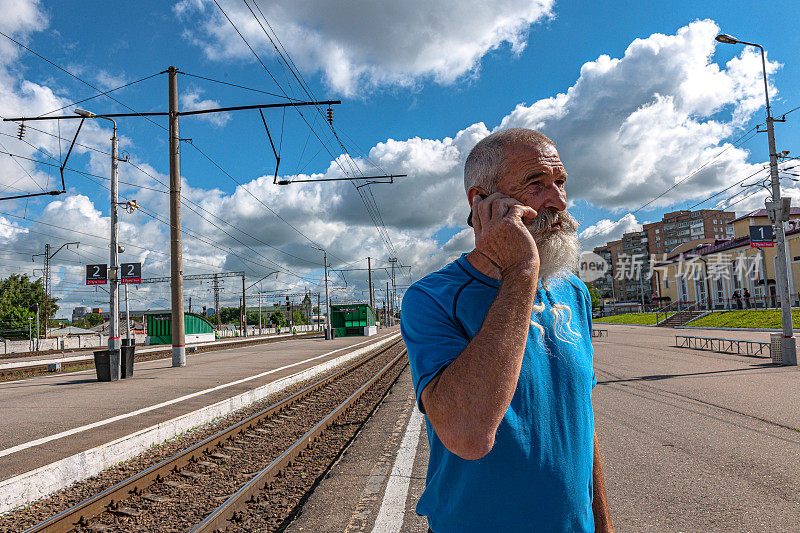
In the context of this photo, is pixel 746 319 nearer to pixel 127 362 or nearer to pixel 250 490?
pixel 127 362

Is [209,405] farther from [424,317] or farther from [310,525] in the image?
[424,317]

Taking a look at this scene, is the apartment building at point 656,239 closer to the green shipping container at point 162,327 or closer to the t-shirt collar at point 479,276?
the green shipping container at point 162,327

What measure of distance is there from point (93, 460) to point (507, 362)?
7028 millimetres

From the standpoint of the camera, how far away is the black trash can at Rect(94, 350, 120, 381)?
14141 mm

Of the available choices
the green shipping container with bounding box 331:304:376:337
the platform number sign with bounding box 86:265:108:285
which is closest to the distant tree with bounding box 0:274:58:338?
the platform number sign with bounding box 86:265:108:285

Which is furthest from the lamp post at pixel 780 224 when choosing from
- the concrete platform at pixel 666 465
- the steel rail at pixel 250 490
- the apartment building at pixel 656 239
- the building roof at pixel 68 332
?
the apartment building at pixel 656 239

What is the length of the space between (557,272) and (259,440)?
7.54 meters

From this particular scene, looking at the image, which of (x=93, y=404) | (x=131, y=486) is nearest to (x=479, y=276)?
Answer: (x=131, y=486)

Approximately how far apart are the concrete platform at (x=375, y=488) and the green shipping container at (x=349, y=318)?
3886 cm

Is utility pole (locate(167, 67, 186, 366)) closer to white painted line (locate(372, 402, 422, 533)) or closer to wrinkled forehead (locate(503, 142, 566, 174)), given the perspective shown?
white painted line (locate(372, 402, 422, 533))

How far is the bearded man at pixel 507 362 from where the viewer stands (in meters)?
1.08

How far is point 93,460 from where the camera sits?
6.30 metres

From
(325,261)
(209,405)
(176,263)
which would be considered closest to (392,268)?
(325,261)

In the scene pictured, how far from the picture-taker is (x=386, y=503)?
15.4ft
